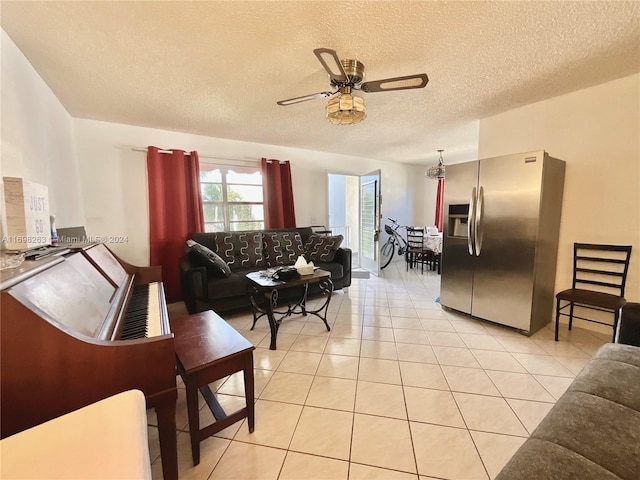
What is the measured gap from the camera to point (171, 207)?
3451 millimetres

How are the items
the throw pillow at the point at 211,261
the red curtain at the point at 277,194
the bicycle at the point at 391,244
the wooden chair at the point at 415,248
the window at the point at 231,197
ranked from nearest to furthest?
1. the throw pillow at the point at 211,261
2. the window at the point at 231,197
3. the red curtain at the point at 277,194
4. the wooden chair at the point at 415,248
5. the bicycle at the point at 391,244

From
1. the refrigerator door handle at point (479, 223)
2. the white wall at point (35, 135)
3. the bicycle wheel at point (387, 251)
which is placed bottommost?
the bicycle wheel at point (387, 251)

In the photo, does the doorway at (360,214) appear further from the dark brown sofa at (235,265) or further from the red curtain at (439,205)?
the red curtain at (439,205)

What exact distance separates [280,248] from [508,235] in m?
2.79

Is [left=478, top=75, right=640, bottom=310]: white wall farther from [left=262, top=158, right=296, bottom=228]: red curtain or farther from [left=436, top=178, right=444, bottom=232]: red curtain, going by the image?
[left=436, top=178, right=444, bottom=232]: red curtain

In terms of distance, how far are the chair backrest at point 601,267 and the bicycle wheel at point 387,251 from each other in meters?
3.42

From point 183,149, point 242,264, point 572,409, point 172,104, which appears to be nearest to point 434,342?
point 572,409

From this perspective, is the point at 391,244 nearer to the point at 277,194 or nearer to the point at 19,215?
the point at 277,194

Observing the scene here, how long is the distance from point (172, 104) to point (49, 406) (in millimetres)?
2704

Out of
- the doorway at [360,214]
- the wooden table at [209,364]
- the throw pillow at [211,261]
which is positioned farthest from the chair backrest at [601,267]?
the throw pillow at [211,261]

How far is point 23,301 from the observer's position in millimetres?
786

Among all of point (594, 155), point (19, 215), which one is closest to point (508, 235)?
point (594, 155)

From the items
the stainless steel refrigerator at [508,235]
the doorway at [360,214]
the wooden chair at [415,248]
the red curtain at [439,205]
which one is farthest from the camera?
the red curtain at [439,205]

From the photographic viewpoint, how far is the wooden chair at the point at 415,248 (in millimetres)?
5255
